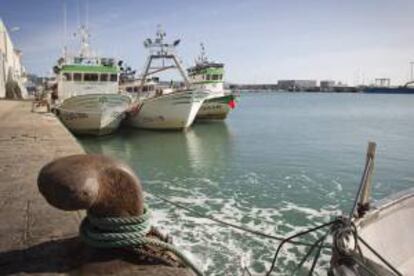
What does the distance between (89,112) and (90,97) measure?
918 millimetres

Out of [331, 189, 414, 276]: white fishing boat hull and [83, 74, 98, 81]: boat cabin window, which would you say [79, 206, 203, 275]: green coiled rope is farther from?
[83, 74, 98, 81]: boat cabin window

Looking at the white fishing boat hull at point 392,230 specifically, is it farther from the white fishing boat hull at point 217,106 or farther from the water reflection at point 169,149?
the white fishing boat hull at point 217,106

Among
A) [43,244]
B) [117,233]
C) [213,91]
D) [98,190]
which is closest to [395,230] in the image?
[117,233]

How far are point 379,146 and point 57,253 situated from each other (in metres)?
20.1

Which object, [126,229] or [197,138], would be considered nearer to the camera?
[126,229]

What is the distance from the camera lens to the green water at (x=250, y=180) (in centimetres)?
743

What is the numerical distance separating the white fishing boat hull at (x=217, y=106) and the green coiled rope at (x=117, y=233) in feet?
96.9

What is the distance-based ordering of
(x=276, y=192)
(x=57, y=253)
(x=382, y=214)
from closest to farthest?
1. (x=57, y=253)
2. (x=382, y=214)
3. (x=276, y=192)

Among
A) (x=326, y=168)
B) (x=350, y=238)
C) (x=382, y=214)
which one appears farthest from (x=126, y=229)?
(x=326, y=168)

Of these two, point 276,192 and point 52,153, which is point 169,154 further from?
point 52,153

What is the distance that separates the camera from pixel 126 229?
305 cm

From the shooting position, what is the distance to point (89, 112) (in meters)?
21.6

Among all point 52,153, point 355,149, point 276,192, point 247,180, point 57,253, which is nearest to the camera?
point 57,253

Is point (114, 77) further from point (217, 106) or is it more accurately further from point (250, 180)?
point (250, 180)
